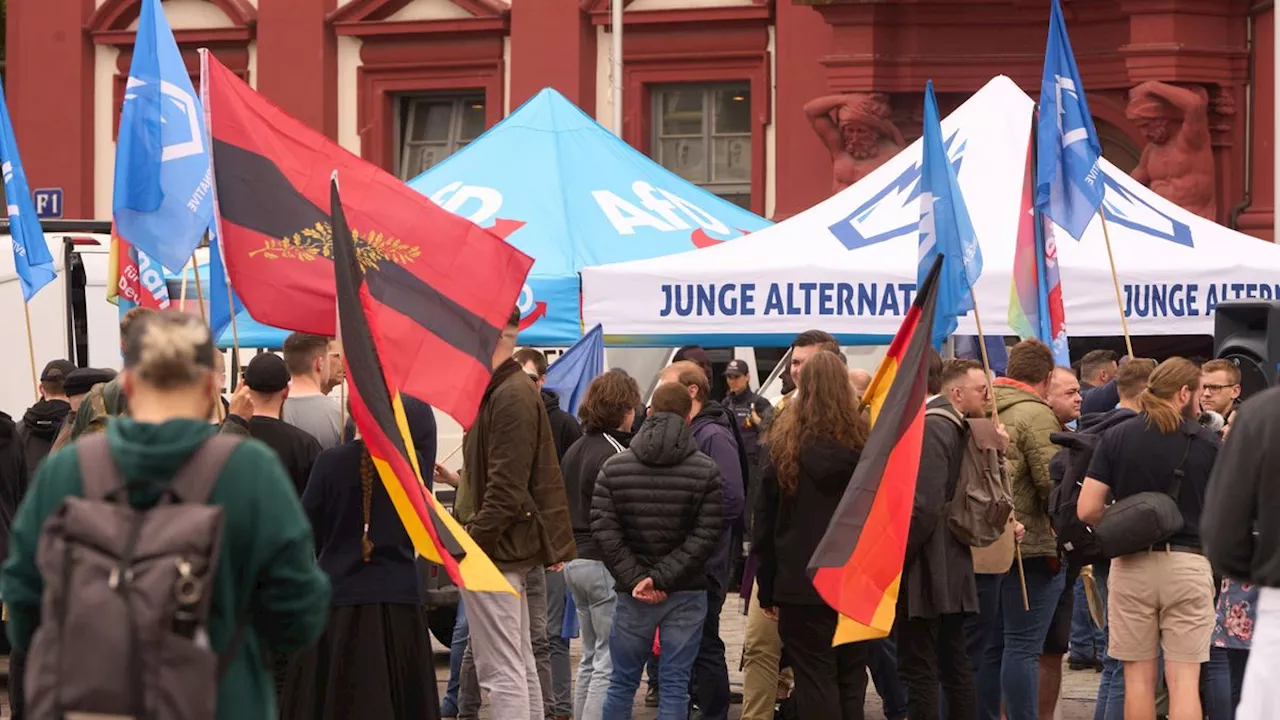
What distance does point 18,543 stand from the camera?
4938 millimetres

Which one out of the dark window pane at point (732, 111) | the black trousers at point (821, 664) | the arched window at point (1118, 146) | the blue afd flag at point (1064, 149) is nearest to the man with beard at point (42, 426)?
the black trousers at point (821, 664)

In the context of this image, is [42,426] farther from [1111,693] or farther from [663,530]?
[1111,693]

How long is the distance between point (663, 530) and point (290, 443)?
5.68 ft

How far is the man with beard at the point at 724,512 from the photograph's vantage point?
10.6 m

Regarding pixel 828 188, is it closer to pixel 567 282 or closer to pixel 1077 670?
pixel 567 282

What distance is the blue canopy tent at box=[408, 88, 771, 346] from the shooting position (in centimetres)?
1399

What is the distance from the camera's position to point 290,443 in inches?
341

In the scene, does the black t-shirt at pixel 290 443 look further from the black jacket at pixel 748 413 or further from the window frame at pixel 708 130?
the window frame at pixel 708 130

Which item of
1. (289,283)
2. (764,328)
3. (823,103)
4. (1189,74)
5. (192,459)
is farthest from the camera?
(823,103)

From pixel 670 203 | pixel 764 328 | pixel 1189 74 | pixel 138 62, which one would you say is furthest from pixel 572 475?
pixel 1189 74

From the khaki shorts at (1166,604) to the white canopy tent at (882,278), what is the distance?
3033 mm

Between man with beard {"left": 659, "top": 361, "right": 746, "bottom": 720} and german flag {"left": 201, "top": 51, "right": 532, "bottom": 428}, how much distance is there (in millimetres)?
1877

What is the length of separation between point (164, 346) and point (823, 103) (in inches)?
681

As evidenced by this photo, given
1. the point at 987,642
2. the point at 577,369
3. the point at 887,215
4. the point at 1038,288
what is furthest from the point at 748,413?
the point at 987,642
